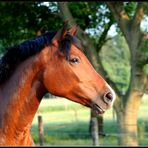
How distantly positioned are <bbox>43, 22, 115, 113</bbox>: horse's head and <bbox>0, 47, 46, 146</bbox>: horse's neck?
70mm

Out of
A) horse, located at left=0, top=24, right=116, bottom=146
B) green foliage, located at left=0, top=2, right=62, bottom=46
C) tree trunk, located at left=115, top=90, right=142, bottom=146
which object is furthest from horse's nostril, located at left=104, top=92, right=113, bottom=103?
green foliage, located at left=0, top=2, right=62, bottom=46

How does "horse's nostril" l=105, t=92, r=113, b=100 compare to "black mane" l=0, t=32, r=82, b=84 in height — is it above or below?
below

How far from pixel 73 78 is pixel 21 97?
12.4 inches

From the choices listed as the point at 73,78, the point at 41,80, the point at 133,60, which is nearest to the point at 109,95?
the point at 73,78

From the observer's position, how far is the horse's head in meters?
2.91

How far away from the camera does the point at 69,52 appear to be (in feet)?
9.60

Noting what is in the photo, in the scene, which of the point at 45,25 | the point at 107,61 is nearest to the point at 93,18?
the point at 45,25

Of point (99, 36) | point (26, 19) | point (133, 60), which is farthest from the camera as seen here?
point (99, 36)

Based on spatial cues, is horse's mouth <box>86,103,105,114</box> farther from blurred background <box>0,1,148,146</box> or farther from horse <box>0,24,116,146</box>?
blurred background <box>0,1,148,146</box>

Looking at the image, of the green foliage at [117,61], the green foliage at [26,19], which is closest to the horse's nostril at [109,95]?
the green foliage at [26,19]

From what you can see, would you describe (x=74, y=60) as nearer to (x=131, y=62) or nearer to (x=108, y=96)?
(x=108, y=96)

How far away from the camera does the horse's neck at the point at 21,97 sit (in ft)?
9.52

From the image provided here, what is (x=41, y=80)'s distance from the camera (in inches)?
116

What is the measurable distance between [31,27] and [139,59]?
3.97 meters
